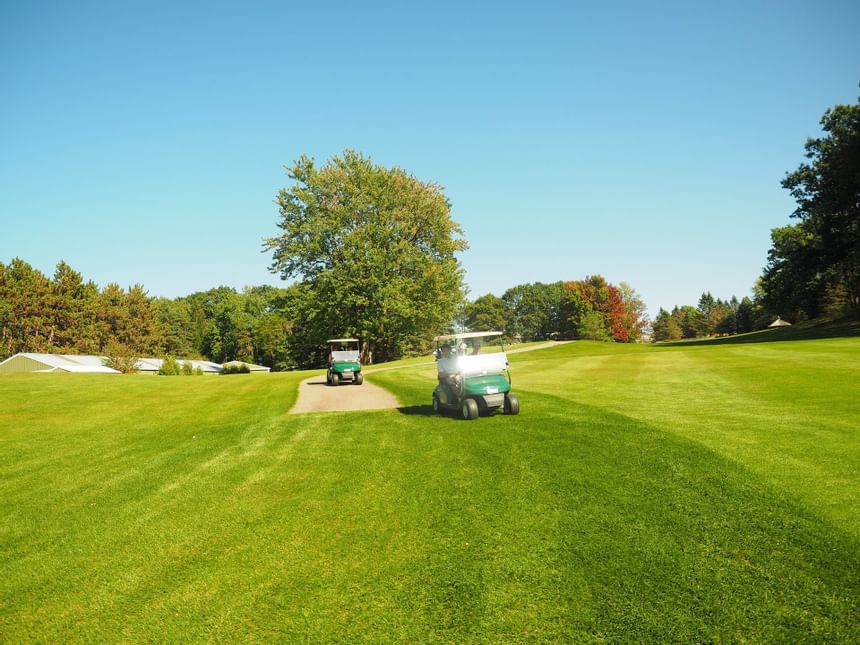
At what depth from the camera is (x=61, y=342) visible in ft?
226

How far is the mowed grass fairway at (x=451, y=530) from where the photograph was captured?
4000 millimetres

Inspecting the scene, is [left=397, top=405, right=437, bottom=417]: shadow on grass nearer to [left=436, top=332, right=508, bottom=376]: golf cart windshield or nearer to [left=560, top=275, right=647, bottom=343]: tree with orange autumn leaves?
[left=436, top=332, right=508, bottom=376]: golf cart windshield

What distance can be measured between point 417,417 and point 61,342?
78.8 m

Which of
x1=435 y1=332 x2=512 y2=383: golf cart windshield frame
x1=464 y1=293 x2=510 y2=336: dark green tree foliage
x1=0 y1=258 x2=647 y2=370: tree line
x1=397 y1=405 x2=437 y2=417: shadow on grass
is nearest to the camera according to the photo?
x1=435 y1=332 x2=512 y2=383: golf cart windshield frame

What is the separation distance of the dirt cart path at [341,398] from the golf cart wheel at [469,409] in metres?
3.70

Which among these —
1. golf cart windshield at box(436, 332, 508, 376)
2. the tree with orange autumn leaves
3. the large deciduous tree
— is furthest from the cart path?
the tree with orange autumn leaves

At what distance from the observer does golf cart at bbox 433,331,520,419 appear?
1138 centimetres

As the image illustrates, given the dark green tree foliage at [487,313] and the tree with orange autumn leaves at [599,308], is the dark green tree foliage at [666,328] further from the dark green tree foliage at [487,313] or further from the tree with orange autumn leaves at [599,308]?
the dark green tree foliage at [487,313]

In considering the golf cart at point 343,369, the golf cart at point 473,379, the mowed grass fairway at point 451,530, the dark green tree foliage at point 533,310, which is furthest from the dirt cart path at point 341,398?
the dark green tree foliage at point 533,310

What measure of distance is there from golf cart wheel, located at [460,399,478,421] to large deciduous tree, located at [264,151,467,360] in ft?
94.5

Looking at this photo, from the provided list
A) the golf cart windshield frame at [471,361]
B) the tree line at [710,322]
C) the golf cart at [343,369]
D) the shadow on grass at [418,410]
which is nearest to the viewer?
the golf cart windshield frame at [471,361]

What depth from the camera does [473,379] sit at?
11.5 meters

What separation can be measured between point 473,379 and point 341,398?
7.27 metres

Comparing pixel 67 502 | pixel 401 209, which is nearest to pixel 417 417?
pixel 67 502
